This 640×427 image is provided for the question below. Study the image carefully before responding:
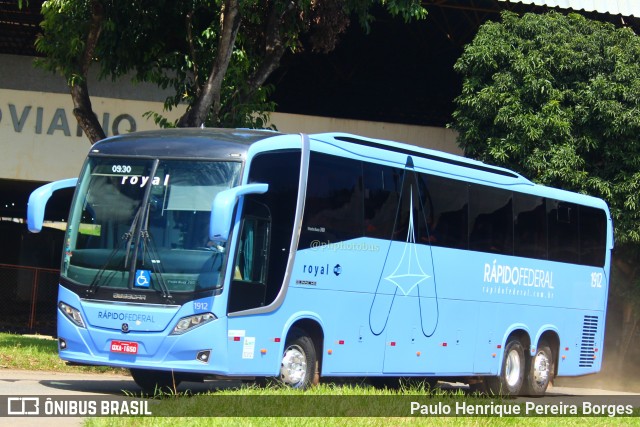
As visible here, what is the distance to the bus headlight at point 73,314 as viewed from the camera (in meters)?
12.1

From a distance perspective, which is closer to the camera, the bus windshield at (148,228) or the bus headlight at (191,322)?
the bus headlight at (191,322)

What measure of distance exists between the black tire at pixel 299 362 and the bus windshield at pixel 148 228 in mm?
1572

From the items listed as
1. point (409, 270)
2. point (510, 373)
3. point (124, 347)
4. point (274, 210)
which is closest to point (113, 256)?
point (124, 347)

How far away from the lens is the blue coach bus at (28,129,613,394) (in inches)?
460

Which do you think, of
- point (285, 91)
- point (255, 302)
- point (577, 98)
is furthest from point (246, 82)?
point (285, 91)

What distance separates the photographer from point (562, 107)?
2169 centimetres

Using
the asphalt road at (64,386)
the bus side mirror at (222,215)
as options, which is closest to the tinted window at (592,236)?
the asphalt road at (64,386)

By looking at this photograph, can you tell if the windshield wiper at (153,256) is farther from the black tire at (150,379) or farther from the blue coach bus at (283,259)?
the black tire at (150,379)

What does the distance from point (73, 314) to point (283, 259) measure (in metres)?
2.63

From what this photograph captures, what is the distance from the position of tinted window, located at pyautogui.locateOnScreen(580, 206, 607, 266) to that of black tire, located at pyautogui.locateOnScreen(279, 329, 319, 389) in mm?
7488

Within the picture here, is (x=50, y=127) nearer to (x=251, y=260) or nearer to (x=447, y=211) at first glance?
(x=447, y=211)

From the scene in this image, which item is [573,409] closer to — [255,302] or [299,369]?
[299,369]

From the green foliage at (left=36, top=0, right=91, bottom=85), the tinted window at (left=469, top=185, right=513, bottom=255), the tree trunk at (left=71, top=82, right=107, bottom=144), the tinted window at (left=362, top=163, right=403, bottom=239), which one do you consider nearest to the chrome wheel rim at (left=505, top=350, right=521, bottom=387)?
the tinted window at (left=469, top=185, right=513, bottom=255)

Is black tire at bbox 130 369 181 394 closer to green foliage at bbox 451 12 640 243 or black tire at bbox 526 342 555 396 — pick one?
black tire at bbox 526 342 555 396
